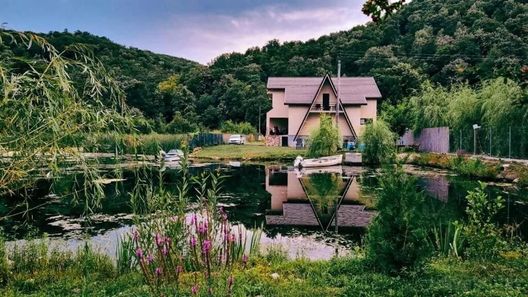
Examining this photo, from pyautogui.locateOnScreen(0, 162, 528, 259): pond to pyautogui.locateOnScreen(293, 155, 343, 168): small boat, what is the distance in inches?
238

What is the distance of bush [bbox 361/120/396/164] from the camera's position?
97.6ft

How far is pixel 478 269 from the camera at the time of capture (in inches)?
237

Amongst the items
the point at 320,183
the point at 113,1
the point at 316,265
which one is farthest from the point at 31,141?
the point at 320,183

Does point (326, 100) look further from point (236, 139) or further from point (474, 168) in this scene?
point (474, 168)

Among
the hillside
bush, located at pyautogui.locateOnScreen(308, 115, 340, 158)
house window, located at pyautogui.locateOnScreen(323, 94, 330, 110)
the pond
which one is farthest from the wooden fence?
the pond

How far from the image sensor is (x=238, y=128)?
51094mm

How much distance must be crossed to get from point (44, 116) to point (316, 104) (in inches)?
1472

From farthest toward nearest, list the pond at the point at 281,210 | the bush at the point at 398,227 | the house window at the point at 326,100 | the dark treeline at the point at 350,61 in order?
the dark treeline at the point at 350,61 < the house window at the point at 326,100 < the pond at the point at 281,210 < the bush at the point at 398,227

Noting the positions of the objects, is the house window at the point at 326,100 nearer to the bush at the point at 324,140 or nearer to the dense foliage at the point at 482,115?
the dense foliage at the point at 482,115

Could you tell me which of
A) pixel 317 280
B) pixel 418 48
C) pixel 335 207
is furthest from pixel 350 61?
pixel 317 280

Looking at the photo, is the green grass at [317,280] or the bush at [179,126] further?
the bush at [179,126]

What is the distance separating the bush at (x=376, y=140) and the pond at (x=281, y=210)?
8.22m

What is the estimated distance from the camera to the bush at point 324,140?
29969 mm

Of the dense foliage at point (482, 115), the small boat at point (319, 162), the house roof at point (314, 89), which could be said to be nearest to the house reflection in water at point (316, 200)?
the small boat at point (319, 162)
